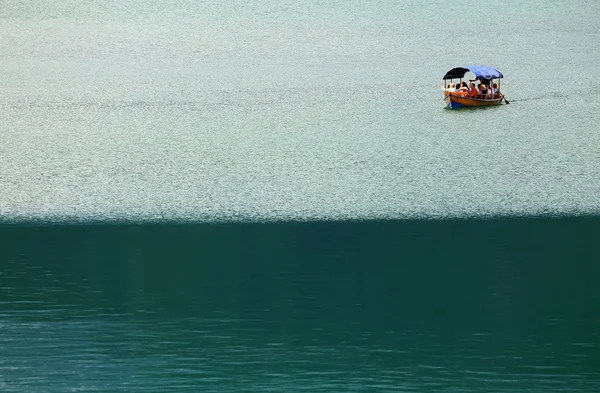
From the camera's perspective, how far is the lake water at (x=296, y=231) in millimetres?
16453

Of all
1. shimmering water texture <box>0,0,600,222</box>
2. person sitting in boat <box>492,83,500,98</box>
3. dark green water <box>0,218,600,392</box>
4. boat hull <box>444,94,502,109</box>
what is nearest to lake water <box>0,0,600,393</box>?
→ dark green water <box>0,218,600,392</box>

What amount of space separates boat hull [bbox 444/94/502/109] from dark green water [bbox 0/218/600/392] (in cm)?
1740

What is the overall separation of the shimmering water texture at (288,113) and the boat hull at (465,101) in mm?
491

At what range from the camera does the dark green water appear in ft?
52.0

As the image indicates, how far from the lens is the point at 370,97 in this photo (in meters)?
43.8

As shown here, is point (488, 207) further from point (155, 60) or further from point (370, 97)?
point (155, 60)

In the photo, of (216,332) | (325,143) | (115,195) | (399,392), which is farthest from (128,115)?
(399,392)

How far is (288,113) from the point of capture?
40.4 m

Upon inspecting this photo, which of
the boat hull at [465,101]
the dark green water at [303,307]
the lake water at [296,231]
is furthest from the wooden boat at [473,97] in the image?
the dark green water at [303,307]

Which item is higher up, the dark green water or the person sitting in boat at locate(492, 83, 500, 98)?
the person sitting in boat at locate(492, 83, 500, 98)

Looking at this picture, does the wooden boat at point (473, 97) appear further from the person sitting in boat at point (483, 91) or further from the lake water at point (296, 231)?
the lake water at point (296, 231)

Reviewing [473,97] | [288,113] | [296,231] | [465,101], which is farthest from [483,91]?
[296,231]

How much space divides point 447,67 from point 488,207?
26617 mm

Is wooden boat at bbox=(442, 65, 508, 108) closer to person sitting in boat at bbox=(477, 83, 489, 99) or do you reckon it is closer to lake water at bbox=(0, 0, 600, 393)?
person sitting in boat at bbox=(477, 83, 489, 99)
